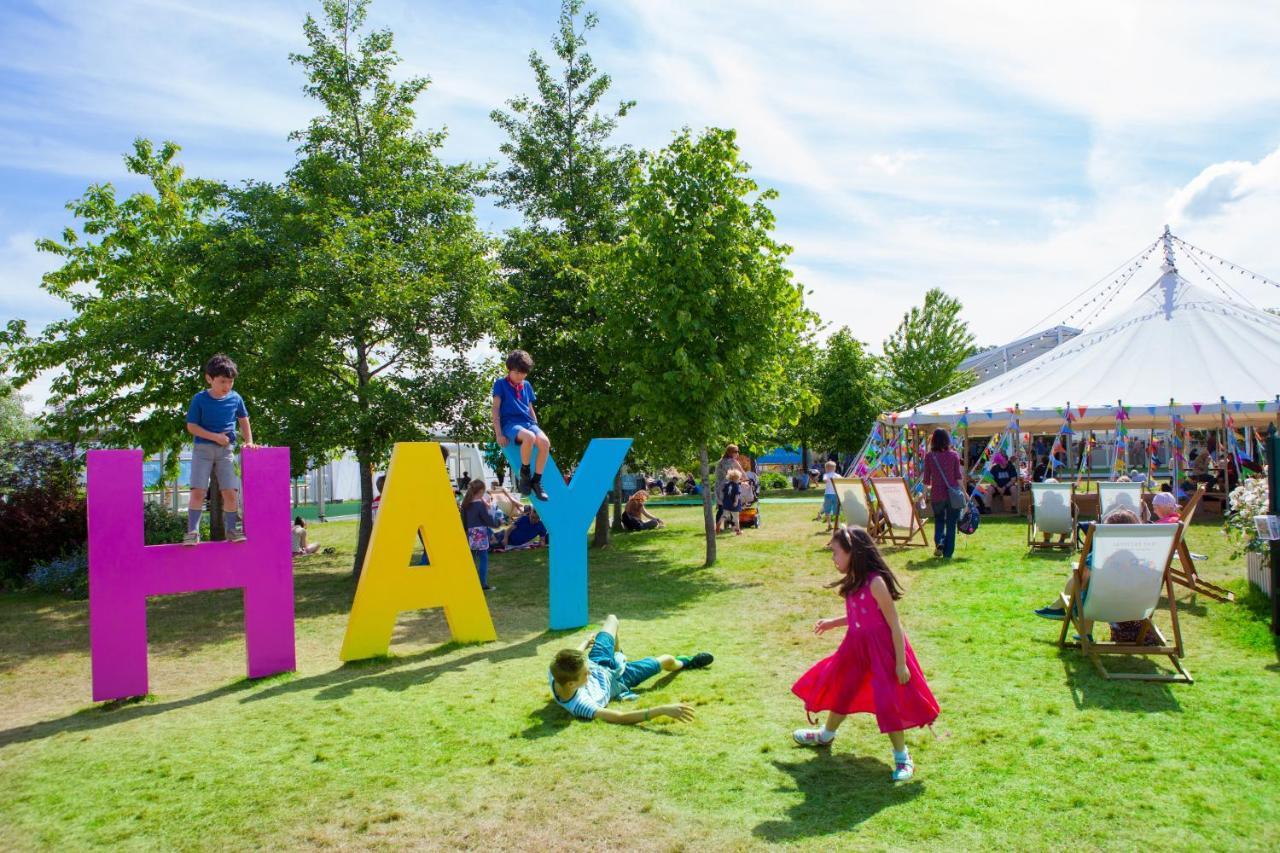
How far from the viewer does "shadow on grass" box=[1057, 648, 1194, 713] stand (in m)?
5.82

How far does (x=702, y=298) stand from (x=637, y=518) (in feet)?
28.6

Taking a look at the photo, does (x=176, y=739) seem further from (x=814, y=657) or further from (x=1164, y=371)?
(x=1164, y=371)

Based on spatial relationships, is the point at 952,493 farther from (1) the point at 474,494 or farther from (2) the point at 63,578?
(2) the point at 63,578

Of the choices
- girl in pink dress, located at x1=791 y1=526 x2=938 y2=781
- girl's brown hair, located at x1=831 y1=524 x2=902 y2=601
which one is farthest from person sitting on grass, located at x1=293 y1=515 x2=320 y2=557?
girl's brown hair, located at x1=831 y1=524 x2=902 y2=601

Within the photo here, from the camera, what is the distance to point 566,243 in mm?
16672

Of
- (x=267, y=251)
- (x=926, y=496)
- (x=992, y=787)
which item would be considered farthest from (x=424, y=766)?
(x=926, y=496)

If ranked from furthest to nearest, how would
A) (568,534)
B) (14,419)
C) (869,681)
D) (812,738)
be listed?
(14,419) < (568,534) < (812,738) < (869,681)

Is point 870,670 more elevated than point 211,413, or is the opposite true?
point 211,413

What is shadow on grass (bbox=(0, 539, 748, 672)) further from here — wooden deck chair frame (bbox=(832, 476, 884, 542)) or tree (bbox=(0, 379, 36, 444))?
tree (bbox=(0, 379, 36, 444))

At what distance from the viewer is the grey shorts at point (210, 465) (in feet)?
24.5

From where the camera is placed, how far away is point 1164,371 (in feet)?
60.4

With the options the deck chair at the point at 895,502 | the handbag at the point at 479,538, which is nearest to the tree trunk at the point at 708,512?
the deck chair at the point at 895,502

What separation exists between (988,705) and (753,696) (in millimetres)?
1674

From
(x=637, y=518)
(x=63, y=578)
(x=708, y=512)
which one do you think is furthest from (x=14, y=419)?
(x=708, y=512)
